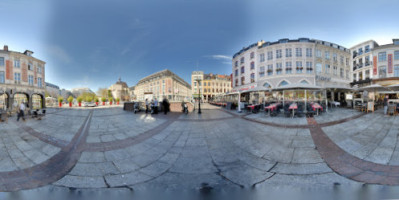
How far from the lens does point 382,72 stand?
17.6 m

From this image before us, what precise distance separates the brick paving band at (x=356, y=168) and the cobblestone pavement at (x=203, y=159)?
0.04ft

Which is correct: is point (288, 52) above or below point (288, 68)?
above

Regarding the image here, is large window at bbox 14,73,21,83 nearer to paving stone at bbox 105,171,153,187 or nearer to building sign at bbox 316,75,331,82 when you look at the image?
paving stone at bbox 105,171,153,187

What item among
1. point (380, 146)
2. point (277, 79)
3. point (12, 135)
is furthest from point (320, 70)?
point (12, 135)

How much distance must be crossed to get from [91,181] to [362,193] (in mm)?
4121

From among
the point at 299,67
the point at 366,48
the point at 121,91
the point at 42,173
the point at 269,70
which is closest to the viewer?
the point at 42,173

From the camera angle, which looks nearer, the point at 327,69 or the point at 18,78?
the point at 18,78

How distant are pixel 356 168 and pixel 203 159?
9.00 feet

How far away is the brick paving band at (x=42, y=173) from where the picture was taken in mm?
2350

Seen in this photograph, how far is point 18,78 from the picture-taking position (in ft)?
23.7

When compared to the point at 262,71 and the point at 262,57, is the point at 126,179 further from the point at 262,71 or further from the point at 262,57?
the point at 262,57

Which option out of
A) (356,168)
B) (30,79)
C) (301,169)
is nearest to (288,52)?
(356,168)

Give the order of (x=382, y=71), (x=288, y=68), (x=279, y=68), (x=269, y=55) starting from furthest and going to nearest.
A: (x=269, y=55) → (x=382, y=71) → (x=279, y=68) → (x=288, y=68)

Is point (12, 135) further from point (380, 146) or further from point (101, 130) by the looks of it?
point (380, 146)
